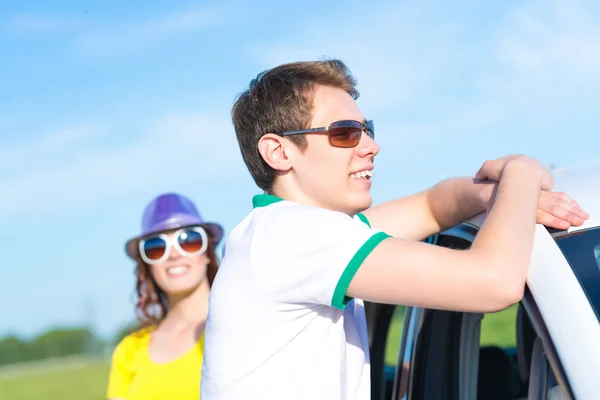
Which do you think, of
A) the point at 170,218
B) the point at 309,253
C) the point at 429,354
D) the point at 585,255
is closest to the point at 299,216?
the point at 309,253

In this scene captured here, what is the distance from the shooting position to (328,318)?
7.82 feet

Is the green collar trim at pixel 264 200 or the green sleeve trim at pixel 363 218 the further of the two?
the green sleeve trim at pixel 363 218

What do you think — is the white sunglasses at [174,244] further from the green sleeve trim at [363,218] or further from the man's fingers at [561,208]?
the man's fingers at [561,208]

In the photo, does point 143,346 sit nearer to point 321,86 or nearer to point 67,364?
point 321,86

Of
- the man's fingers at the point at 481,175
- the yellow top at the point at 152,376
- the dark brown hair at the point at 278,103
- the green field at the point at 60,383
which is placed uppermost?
the dark brown hair at the point at 278,103

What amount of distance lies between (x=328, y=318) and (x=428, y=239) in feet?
2.92

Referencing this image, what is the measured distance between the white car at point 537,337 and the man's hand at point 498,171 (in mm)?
52

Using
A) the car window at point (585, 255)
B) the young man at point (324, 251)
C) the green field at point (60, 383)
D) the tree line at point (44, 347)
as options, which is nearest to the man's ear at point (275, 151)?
the young man at point (324, 251)

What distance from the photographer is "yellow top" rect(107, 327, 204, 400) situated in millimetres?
4191

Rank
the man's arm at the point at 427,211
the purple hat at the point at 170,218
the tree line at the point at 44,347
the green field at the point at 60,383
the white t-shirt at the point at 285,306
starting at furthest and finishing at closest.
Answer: the tree line at the point at 44,347, the green field at the point at 60,383, the purple hat at the point at 170,218, the man's arm at the point at 427,211, the white t-shirt at the point at 285,306

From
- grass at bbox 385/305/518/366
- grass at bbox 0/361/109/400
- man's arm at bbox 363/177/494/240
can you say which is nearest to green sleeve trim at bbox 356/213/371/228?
man's arm at bbox 363/177/494/240

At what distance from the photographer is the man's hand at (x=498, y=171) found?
7.84 feet

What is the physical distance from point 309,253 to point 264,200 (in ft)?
1.32

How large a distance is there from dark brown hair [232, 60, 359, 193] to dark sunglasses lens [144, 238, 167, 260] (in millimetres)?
1966
